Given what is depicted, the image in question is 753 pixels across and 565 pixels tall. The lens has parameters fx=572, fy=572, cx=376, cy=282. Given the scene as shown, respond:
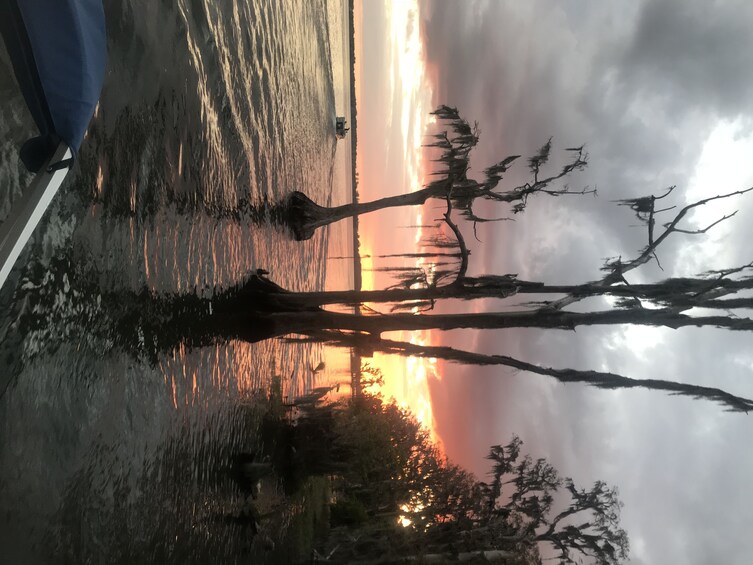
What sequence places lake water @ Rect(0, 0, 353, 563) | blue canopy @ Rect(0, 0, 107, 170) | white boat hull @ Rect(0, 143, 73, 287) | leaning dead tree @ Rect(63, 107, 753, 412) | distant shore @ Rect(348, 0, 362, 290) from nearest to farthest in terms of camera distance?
blue canopy @ Rect(0, 0, 107, 170)
white boat hull @ Rect(0, 143, 73, 287)
lake water @ Rect(0, 0, 353, 563)
leaning dead tree @ Rect(63, 107, 753, 412)
distant shore @ Rect(348, 0, 362, 290)

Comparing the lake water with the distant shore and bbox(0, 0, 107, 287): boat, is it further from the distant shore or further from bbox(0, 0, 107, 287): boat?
the distant shore

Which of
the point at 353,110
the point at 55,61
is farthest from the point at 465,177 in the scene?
the point at 353,110

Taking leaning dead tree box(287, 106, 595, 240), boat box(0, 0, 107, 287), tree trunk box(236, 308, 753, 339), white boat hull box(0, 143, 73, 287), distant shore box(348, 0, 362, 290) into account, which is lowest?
white boat hull box(0, 143, 73, 287)

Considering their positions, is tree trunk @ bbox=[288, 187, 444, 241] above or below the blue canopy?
above

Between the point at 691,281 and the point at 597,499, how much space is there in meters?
21.2

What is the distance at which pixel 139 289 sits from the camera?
35.1ft

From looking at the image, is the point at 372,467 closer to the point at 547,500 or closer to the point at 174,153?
the point at 547,500

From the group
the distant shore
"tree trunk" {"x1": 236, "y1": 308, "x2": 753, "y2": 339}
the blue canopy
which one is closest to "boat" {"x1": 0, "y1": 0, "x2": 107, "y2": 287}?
the blue canopy

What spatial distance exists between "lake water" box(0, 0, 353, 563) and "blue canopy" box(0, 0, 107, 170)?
2.60 meters

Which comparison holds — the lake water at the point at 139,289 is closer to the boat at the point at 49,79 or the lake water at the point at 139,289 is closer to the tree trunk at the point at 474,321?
the tree trunk at the point at 474,321

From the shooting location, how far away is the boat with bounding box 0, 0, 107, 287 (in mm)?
4480

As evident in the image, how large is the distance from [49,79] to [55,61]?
6.1 inches

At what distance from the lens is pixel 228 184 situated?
54.5ft

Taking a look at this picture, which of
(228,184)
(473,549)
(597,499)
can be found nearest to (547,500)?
(597,499)
